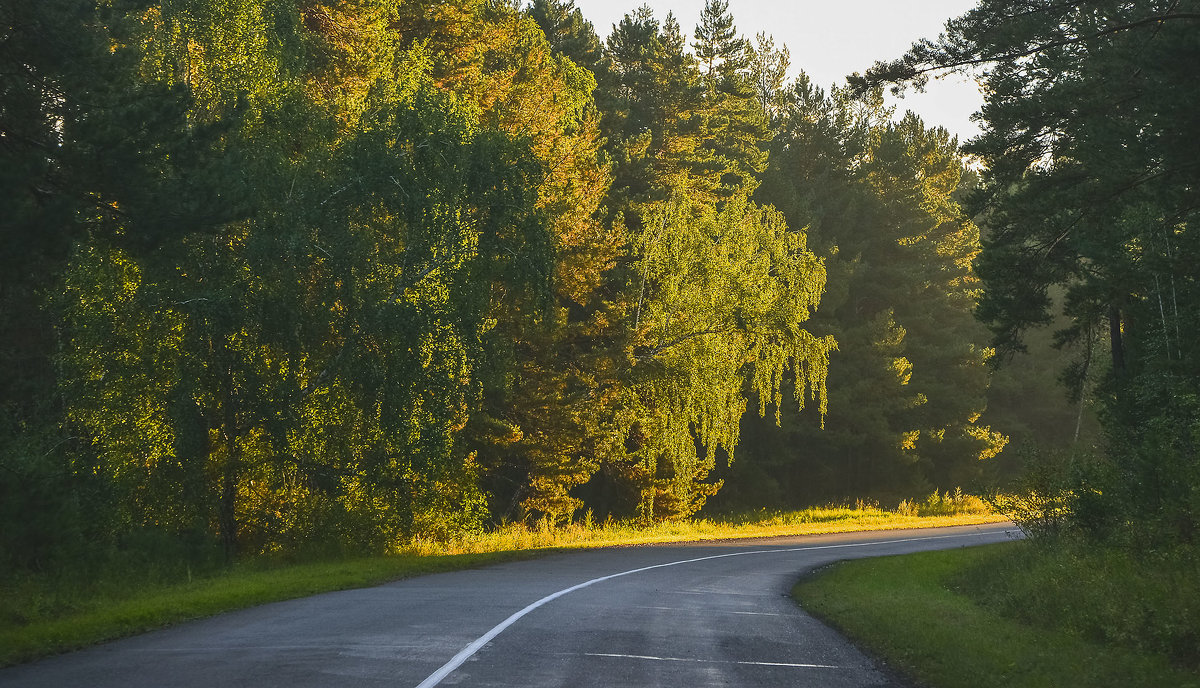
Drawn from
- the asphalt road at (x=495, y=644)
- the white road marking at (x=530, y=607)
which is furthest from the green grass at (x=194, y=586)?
the white road marking at (x=530, y=607)

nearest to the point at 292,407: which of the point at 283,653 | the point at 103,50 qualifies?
the point at 103,50

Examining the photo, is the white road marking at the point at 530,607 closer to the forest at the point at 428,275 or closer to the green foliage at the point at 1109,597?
the forest at the point at 428,275

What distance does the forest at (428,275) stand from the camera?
14.1 m

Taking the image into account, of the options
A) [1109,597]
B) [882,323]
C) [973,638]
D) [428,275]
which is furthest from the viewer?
[882,323]

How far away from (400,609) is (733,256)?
2491 centimetres

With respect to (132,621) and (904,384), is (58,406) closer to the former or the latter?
(132,621)

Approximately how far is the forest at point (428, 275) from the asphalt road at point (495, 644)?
526 centimetres

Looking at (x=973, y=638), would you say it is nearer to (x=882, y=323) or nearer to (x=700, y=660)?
(x=700, y=660)

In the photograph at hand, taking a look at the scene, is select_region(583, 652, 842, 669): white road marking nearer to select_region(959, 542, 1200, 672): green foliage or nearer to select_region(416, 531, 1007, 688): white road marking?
select_region(416, 531, 1007, 688): white road marking

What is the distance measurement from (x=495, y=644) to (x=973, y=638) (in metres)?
5.40

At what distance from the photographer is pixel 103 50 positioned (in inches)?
567

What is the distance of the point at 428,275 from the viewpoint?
77.3 feet

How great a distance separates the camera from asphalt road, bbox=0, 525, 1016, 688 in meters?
8.55

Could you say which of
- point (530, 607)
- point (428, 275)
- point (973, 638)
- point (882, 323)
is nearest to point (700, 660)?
point (973, 638)
